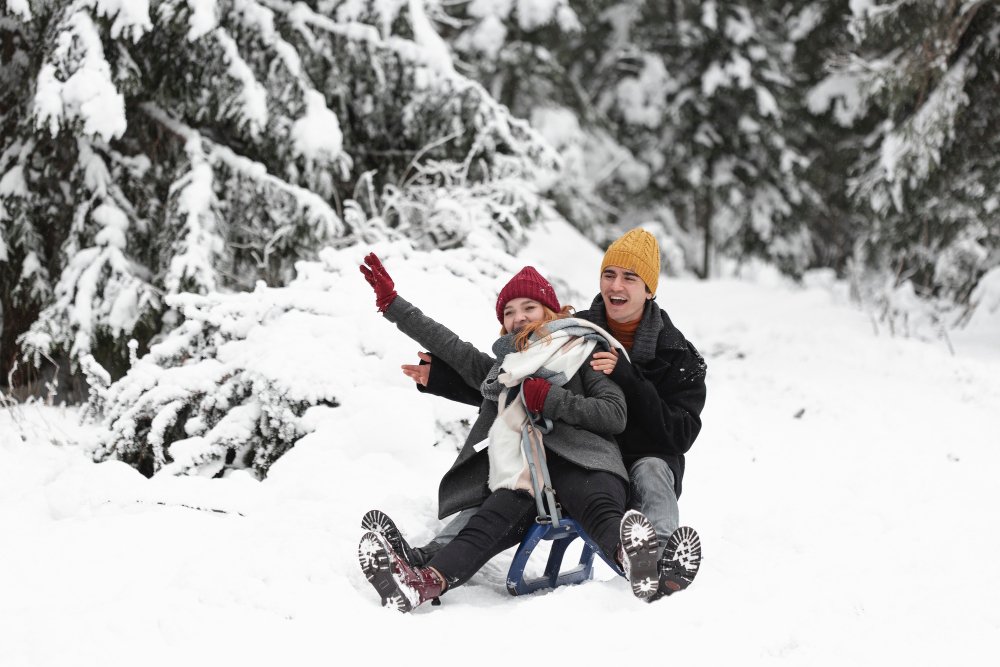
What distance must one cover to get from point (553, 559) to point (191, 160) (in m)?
4.77

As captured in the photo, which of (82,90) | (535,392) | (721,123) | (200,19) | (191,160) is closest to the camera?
(535,392)

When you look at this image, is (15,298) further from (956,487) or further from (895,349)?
(895,349)

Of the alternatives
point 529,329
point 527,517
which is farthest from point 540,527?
point 529,329

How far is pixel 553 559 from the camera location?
12.0ft

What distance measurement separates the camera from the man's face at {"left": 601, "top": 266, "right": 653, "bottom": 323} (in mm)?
3725

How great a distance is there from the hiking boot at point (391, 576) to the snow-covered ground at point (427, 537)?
7cm

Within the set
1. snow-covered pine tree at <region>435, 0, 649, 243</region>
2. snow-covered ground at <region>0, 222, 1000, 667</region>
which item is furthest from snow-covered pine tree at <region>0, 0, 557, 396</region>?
snow-covered pine tree at <region>435, 0, 649, 243</region>

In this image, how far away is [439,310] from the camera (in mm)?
5430

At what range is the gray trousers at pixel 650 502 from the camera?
3.46 meters

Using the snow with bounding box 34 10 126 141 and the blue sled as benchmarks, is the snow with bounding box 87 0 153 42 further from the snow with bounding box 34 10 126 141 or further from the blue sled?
the blue sled

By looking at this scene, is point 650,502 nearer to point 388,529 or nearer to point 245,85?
point 388,529

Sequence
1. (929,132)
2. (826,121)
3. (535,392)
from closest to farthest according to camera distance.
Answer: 1. (535,392)
2. (929,132)
3. (826,121)

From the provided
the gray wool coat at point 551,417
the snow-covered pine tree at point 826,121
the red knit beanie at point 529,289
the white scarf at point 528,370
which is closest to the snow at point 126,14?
the gray wool coat at point 551,417

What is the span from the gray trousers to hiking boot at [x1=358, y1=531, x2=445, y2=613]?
0.93 ft
